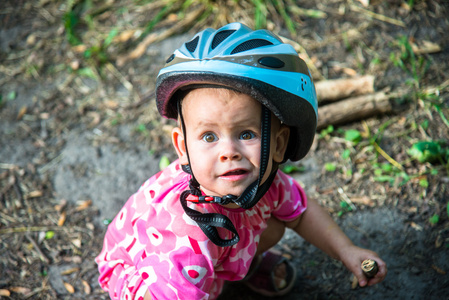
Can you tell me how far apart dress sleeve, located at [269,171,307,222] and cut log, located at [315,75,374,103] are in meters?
1.37

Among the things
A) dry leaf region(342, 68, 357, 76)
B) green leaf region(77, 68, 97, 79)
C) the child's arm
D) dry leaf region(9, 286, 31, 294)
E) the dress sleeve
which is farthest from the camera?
green leaf region(77, 68, 97, 79)

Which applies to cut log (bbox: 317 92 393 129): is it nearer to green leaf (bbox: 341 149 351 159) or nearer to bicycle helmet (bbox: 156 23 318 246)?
green leaf (bbox: 341 149 351 159)

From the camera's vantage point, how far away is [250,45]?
1.97 meters

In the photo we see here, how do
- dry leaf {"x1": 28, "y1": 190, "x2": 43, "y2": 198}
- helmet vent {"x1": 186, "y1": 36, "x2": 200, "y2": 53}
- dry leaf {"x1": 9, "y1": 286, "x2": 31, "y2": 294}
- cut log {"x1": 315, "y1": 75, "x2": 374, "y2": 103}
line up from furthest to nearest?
cut log {"x1": 315, "y1": 75, "x2": 374, "y2": 103}, dry leaf {"x1": 28, "y1": 190, "x2": 43, "y2": 198}, dry leaf {"x1": 9, "y1": 286, "x2": 31, "y2": 294}, helmet vent {"x1": 186, "y1": 36, "x2": 200, "y2": 53}

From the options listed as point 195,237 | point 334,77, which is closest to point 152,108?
point 334,77

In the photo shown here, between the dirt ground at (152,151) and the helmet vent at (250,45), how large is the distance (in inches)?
60.2

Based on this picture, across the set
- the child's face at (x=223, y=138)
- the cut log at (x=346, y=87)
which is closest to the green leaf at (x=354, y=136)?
the cut log at (x=346, y=87)

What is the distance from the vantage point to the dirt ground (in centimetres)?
286

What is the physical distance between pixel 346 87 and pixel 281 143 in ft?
5.74

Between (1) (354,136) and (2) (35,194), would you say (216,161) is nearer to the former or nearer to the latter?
(1) (354,136)

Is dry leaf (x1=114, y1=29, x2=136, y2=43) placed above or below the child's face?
below

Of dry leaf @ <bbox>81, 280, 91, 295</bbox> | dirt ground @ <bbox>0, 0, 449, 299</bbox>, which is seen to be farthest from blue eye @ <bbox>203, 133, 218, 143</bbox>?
dry leaf @ <bbox>81, 280, 91, 295</bbox>

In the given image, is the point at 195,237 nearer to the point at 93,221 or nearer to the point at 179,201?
the point at 179,201

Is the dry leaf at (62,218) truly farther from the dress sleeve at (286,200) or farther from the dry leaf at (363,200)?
the dry leaf at (363,200)
